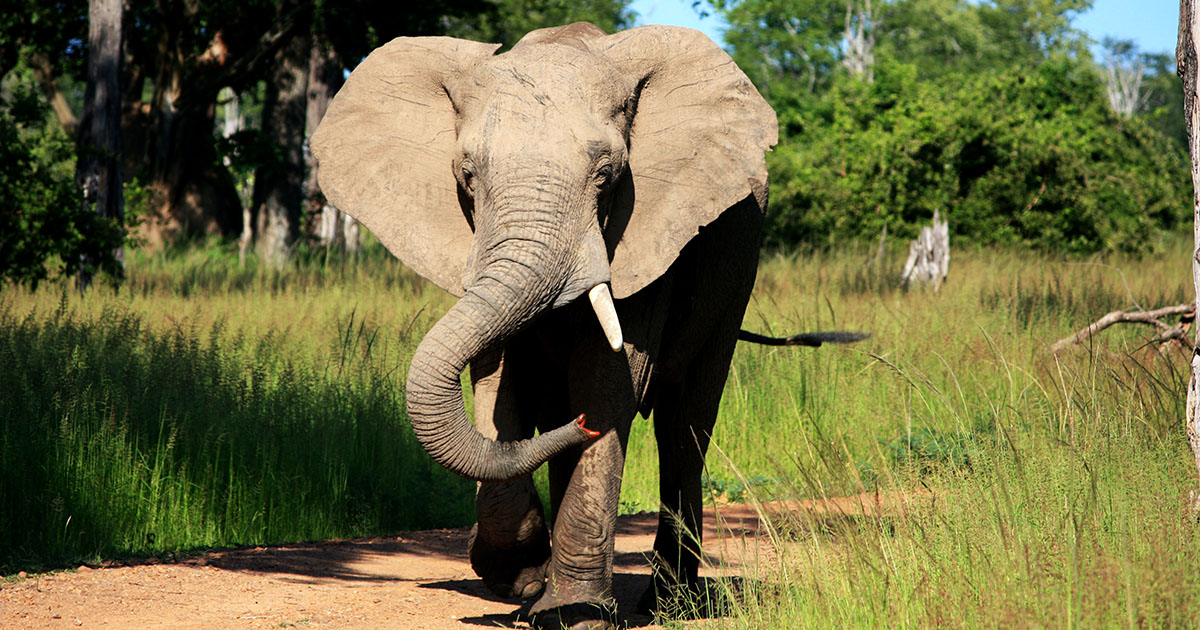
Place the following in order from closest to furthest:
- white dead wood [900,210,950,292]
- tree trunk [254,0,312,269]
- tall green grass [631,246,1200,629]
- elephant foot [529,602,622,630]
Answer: tall green grass [631,246,1200,629]
elephant foot [529,602,622,630]
white dead wood [900,210,950,292]
tree trunk [254,0,312,269]

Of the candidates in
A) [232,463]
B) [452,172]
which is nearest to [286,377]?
[232,463]

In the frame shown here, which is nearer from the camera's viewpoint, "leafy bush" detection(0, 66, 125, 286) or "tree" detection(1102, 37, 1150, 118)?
"leafy bush" detection(0, 66, 125, 286)

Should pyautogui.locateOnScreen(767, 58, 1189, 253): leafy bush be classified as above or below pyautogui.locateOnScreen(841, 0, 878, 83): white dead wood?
below

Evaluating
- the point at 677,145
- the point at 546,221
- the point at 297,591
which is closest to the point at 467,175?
the point at 546,221

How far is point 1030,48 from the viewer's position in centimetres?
5891

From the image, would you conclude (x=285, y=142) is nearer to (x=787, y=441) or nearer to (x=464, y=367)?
(x=787, y=441)

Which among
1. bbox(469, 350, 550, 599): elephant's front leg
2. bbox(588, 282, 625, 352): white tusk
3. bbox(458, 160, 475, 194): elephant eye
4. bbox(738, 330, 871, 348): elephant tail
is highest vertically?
bbox(458, 160, 475, 194): elephant eye

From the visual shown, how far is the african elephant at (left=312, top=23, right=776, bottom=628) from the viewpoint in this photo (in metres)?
4.07

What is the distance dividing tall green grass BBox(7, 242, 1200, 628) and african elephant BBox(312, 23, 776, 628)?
0.64 metres

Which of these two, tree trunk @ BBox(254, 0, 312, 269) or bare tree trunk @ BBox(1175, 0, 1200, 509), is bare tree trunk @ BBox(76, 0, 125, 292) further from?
bare tree trunk @ BBox(1175, 0, 1200, 509)

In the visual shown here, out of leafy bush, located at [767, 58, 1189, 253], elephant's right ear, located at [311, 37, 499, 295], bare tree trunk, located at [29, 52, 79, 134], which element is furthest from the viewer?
bare tree trunk, located at [29, 52, 79, 134]

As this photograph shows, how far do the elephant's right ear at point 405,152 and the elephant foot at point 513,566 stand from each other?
113 cm

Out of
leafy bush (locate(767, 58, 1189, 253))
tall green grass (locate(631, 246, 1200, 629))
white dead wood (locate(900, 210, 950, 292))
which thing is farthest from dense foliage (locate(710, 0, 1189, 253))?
tall green grass (locate(631, 246, 1200, 629))

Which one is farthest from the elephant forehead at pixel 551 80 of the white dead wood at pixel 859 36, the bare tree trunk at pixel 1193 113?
the white dead wood at pixel 859 36
